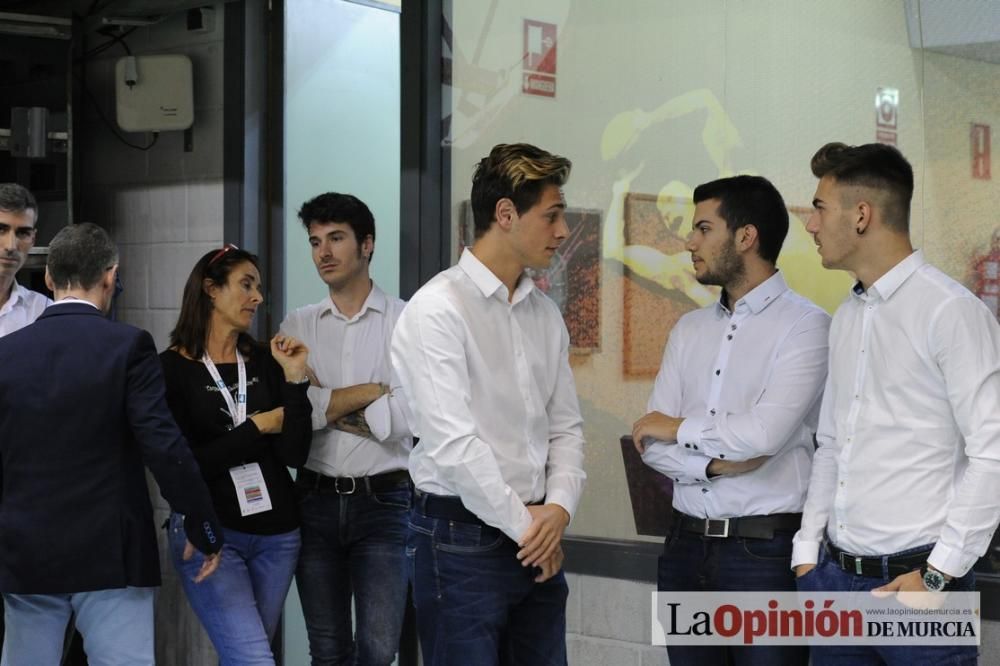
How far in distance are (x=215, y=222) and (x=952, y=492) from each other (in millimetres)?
3274

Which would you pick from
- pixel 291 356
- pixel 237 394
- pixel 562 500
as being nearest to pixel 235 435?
pixel 237 394

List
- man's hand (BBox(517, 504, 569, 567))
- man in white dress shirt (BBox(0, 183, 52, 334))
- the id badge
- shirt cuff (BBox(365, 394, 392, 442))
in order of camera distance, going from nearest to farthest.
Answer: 1. man's hand (BBox(517, 504, 569, 567))
2. the id badge
3. shirt cuff (BBox(365, 394, 392, 442))
4. man in white dress shirt (BBox(0, 183, 52, 334))

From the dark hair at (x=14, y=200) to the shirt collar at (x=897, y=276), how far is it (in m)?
2.79

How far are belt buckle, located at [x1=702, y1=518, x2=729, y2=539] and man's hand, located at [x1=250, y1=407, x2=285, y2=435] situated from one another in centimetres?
128

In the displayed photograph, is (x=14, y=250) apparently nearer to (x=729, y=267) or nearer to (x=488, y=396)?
(x=488, y=396)

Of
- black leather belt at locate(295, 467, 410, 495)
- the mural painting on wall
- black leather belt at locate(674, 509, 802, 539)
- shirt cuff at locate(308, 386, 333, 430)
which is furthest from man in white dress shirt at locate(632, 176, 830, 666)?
shirt cuff at locate(308, 386, 333, 430)

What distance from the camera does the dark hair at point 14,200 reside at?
4160 millimetres

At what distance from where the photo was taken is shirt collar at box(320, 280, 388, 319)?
4008 mm

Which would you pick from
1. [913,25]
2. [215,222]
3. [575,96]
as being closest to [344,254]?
[575,96]

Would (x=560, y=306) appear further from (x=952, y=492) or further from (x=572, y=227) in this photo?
(x=952, y=492)

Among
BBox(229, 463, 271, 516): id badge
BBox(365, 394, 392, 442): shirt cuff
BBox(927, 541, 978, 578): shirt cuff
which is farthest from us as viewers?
BBox(365, 394, 392, 442): shirt cuff

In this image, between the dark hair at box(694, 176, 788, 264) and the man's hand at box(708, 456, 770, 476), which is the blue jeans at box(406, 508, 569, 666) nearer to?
the man's hand at box(708, 456, 770, 476)

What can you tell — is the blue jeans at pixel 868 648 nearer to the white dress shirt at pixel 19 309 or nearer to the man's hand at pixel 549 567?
the man's hand at pixel 549 567

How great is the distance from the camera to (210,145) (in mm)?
5090
